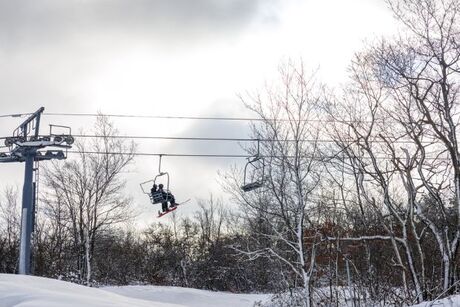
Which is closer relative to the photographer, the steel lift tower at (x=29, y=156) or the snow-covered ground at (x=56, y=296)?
the snow-covered ground at (x=56, y=296)

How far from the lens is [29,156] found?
56.0 feet

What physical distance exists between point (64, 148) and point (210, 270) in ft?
62.5

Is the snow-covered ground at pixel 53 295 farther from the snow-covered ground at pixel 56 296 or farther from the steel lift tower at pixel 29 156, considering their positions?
the steel lift tower at pixel 29 156

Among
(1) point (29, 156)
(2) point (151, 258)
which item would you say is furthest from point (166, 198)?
(2) point (151, 258)

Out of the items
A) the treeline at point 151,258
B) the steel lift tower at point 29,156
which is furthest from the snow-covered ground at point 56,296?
the treeline at point 151,258

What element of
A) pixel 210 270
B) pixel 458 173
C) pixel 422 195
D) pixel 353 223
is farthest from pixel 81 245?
pixel 458 173

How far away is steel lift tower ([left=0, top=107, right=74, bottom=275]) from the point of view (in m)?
16.7

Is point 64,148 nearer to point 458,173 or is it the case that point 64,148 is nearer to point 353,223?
point 353,223

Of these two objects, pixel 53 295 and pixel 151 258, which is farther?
pixel 151 258

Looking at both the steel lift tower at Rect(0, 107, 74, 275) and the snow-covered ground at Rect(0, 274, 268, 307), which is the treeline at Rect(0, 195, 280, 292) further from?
the snow-covered ground at Rect(0, 274, 268, 307)

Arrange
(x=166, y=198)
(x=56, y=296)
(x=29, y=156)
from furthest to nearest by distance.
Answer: (x=29, y=156)
(x=166, y=198)
(x=56, y=296)

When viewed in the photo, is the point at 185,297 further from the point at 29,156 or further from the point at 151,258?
the point at 151,258

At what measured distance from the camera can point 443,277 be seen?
1155 cm

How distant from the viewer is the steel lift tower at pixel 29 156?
16672 mm
